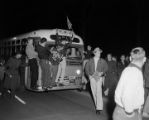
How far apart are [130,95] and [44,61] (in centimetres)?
697

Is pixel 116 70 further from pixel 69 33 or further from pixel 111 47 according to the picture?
pixel 111 47

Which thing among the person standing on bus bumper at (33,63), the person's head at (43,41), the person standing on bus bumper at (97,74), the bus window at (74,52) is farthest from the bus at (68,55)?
the person standing on bus bumper at (97,74)

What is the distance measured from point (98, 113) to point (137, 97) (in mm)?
4383

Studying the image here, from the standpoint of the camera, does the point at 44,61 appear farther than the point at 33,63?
No

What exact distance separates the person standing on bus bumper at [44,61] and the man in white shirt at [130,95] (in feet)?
21.9

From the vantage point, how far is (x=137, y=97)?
10.9 feet

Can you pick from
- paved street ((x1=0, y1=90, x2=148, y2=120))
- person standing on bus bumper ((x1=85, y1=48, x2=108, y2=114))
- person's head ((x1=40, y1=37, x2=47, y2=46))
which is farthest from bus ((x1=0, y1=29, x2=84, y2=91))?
person standing on bus bumper ((x1=85, y1=48, x2=108, y2=114))

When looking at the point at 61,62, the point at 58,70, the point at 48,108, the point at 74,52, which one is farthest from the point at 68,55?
the point at 48,108

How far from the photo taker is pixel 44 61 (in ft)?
32.7

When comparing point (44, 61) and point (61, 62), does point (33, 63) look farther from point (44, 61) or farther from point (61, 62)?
point (61, 62)

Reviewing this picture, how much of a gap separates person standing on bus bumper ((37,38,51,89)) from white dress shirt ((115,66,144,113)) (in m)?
6.75

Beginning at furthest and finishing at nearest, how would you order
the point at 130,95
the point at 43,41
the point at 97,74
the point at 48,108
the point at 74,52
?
the point at 74,52
the point at 43,41
the point at 48,108
the point at 97,74
the point at 130,95

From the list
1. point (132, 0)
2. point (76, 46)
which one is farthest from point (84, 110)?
point (132, 0)

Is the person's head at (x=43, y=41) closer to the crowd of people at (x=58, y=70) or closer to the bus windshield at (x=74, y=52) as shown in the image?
the crowd of people at (x=58, y=70)
